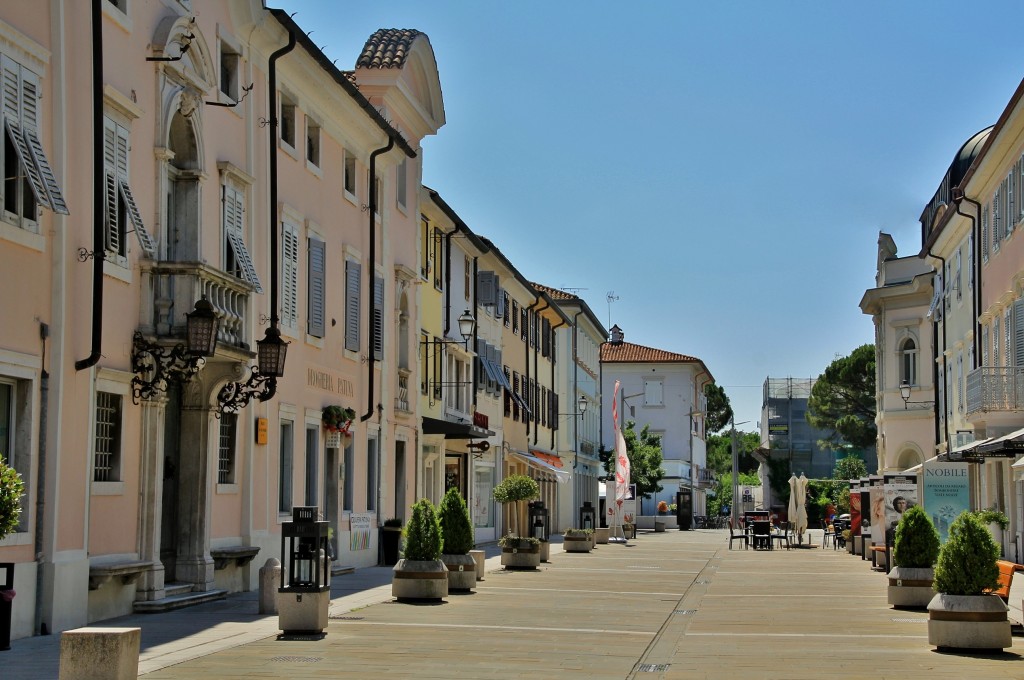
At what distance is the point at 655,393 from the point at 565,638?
84281 millimetres

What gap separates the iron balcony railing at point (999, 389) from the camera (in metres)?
30.3

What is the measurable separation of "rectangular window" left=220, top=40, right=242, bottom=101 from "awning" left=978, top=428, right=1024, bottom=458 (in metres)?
13.6

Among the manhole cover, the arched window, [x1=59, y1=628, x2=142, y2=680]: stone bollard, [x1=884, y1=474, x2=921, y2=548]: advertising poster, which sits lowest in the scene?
the manhole cover

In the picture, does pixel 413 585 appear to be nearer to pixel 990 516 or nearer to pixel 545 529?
pixel 990 516

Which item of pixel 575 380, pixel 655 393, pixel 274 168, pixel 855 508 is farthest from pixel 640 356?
pixel 274 168

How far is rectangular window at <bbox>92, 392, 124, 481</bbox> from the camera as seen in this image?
1727 cm

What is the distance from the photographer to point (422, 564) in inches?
790

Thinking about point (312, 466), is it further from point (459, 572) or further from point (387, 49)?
point (387, 49)

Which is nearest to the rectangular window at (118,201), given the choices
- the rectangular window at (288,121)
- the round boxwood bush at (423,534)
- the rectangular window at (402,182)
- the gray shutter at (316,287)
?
the round boxwood bush at (423,534)

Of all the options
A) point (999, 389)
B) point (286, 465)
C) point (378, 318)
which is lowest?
point (286, 465)

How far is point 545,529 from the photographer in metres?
41.4

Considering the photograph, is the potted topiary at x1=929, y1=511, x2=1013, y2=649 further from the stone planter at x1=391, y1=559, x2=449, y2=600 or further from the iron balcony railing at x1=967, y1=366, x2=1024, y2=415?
the iron balcony railing at x1=967, y1=366, x2=1024, y2=415

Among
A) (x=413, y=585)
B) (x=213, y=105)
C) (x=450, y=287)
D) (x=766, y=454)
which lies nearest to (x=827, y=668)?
(x=413, y=585)

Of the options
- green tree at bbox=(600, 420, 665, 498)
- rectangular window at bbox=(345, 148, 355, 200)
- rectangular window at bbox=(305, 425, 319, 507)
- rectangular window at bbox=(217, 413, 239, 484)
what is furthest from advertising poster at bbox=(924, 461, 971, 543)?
green tree at bbox=(600, 420, 665, 498)
